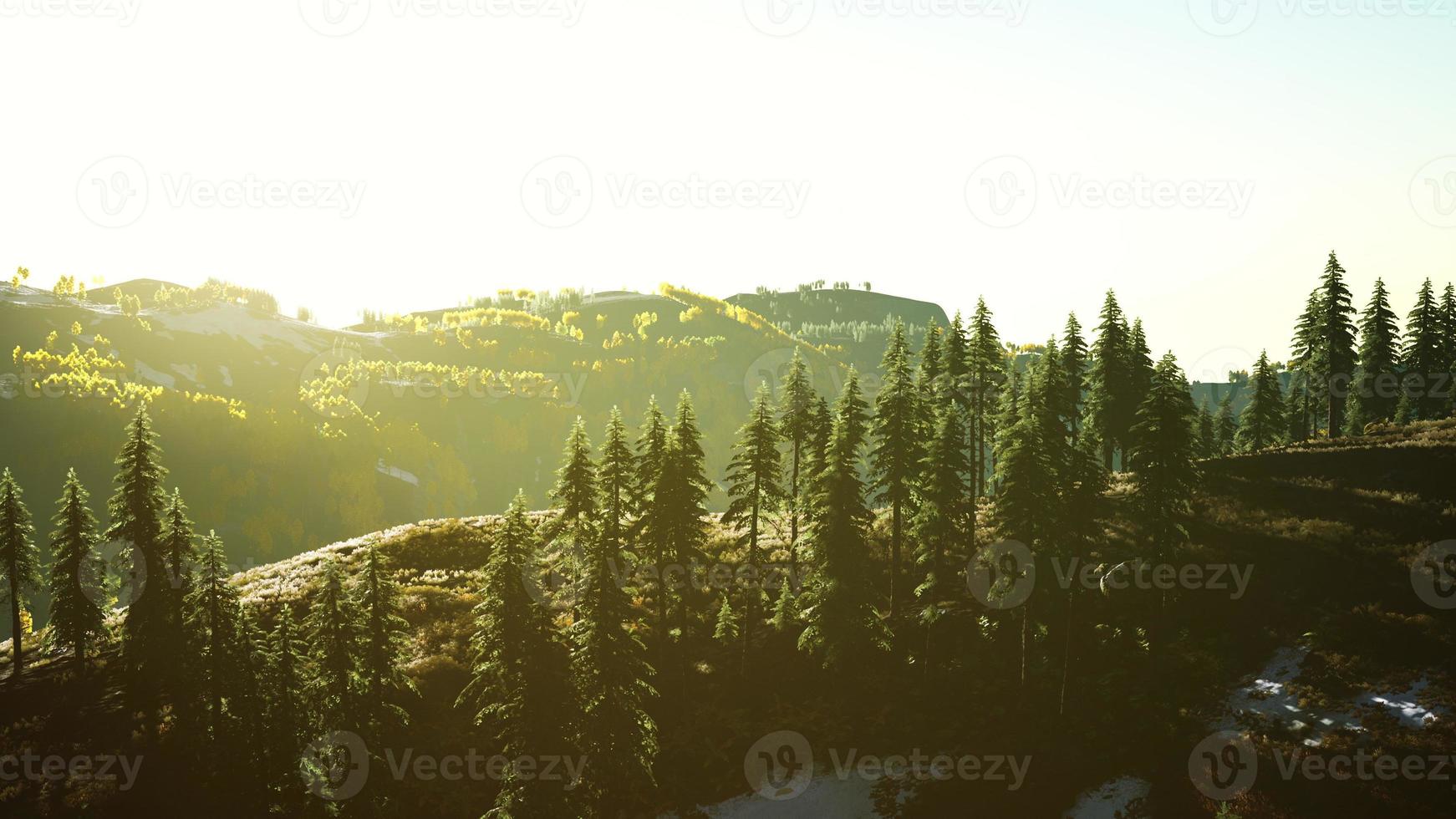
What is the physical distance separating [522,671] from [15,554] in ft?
110

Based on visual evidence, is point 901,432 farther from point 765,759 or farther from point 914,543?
point 765,759

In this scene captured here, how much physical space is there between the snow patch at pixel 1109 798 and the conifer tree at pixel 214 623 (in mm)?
32633

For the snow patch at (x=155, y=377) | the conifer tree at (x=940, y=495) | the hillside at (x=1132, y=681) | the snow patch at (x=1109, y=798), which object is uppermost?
the snow patch at (x=155, y=377)

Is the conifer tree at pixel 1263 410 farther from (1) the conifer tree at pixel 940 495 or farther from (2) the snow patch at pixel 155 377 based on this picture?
(2) the snow patch at pixel 155 377

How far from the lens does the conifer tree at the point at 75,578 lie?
37156 millimetres

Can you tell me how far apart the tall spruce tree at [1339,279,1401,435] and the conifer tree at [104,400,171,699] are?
81654 mm

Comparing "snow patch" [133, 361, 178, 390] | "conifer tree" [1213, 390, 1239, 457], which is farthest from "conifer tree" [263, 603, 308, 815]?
"snow patch" [133, 361, 178, 390]

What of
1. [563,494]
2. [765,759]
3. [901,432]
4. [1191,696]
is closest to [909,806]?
[765,759]

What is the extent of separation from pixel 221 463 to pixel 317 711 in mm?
158947

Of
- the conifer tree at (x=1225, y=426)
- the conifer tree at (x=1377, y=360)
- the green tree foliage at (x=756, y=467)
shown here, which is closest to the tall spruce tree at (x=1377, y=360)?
the conifer tree at (x=1377, y=360)

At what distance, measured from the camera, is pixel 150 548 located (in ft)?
111

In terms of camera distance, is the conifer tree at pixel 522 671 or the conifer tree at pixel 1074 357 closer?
the conifer tree at pixel 522 671

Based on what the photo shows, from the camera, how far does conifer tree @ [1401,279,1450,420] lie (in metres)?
66.1

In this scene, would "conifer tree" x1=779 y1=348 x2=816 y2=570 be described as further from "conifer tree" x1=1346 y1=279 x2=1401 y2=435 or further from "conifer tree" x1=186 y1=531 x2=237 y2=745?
"conifer tree" x1=1346 y1=279 x2=1401 y2=435
